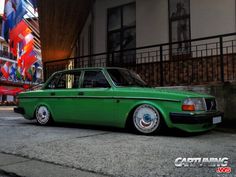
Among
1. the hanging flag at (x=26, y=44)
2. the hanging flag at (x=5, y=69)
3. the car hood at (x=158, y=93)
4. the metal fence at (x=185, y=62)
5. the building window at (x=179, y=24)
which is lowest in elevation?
the car hood at (x=158, y=93)

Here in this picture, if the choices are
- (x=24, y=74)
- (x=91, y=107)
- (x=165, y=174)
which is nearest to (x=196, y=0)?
(x=91, y=107)

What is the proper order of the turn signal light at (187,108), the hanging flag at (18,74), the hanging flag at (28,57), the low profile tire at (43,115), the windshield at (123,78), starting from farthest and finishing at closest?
the hanging flag at (18,74)
the hanging flag at (28,57)
the low profile tire at (43,115)
the windshield at (123,78)
the turn signal light at (187,108)

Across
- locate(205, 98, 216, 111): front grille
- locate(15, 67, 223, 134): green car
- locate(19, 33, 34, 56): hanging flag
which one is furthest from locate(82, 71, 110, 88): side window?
locate(19, 33, 34, 56): hanging flag

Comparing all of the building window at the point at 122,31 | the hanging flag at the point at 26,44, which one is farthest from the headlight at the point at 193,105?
the hanging flag at the point at 26,44

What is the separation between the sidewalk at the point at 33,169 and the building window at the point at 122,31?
26.1ft

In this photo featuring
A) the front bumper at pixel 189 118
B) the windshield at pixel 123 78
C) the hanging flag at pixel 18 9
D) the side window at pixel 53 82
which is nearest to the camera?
the front bumper at pixel 189 118

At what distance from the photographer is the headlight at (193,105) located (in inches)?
238

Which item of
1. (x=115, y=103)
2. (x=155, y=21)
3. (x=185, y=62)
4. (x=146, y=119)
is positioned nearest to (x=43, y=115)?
(x=115, y=103)

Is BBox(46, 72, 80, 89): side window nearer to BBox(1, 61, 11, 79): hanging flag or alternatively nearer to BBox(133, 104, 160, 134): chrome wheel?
BBox(133, 104, 160, 134): chrome wheel

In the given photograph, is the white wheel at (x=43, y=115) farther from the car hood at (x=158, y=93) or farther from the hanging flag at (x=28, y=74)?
the hanging flag at (x=28, y=74)

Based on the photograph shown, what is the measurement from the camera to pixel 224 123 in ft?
25.7

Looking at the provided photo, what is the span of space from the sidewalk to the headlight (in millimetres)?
2824

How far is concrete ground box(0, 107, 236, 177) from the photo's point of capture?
12.4 feet

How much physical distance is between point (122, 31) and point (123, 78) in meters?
5.96
